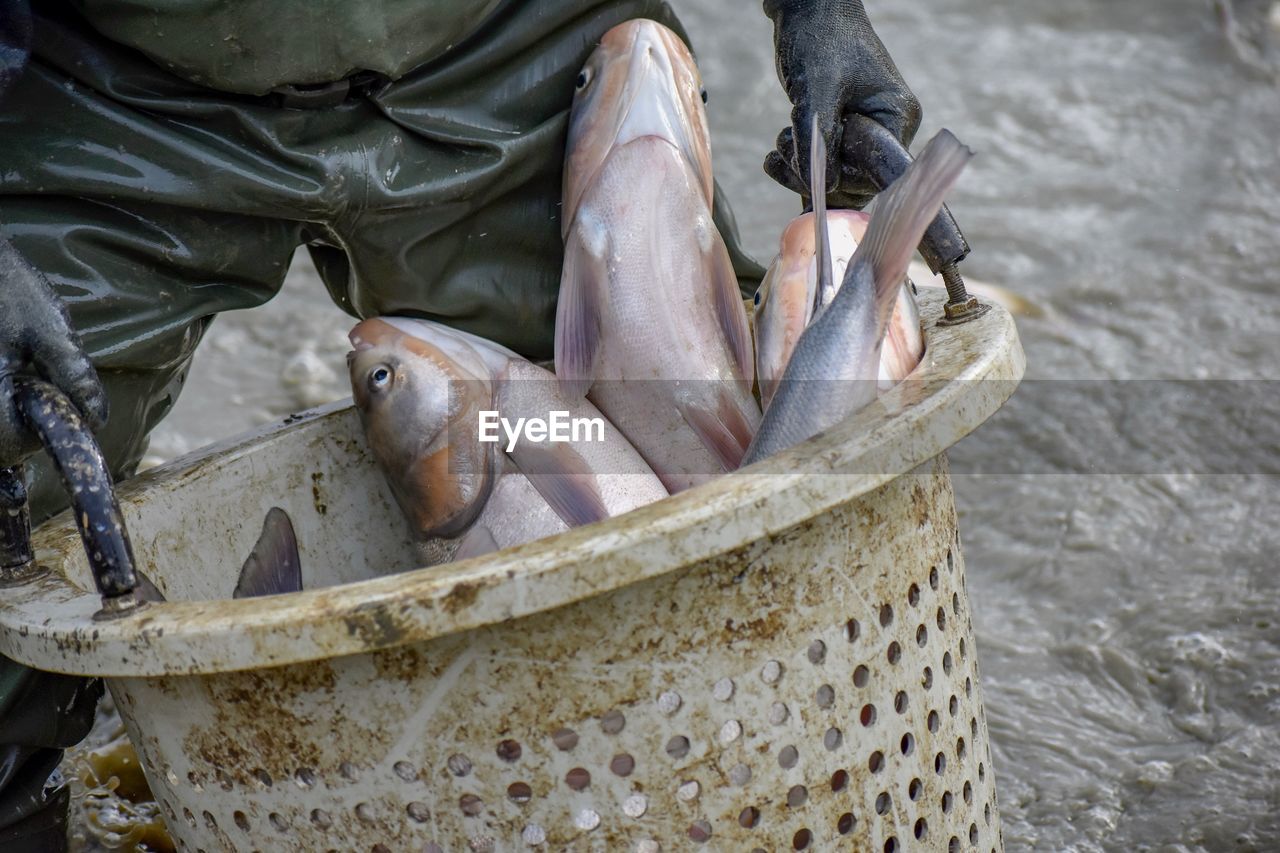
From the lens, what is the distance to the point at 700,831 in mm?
1244

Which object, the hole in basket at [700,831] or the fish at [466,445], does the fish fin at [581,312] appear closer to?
the fish at [466,445]

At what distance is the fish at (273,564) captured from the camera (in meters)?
1.52

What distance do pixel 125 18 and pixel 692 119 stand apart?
80cm

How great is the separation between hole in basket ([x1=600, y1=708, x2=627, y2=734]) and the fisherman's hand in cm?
61

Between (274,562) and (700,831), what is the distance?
591 millimetres

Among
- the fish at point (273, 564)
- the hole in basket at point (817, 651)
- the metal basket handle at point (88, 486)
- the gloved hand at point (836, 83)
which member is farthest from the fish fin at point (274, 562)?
the gloved hand at point (836, 83)

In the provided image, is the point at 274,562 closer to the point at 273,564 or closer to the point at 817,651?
the point at 273,564

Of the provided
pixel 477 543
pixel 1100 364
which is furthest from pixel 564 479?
pixel 1100 364

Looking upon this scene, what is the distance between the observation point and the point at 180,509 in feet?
5.71

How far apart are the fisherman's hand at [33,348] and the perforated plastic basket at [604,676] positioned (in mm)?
162

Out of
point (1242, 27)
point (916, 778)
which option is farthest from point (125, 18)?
point (1242, 27)

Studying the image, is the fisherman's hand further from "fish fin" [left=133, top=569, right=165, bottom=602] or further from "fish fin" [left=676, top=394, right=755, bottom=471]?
"fish fin" [left=676, top=394, right=755, bottom=471]

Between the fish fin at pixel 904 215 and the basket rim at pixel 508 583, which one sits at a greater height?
the fish fin at pixel 904 215

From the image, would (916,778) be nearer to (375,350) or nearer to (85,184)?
(375,350)
